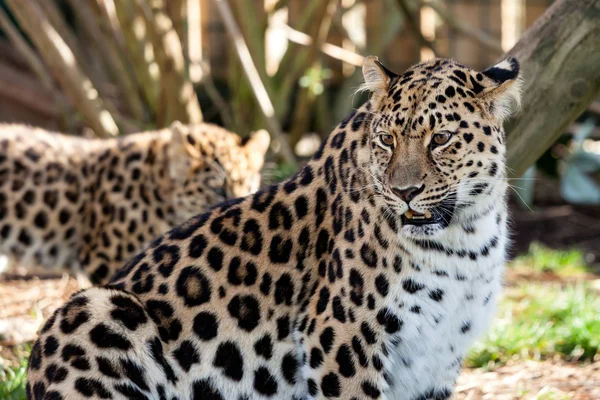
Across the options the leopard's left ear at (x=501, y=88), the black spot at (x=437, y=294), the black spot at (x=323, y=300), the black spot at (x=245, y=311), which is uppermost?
the leopard's left ear at (x=501, y=88)

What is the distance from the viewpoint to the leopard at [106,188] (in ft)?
25.4

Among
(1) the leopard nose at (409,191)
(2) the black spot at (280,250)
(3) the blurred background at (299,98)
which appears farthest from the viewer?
(3) the blurred background at (299,98)

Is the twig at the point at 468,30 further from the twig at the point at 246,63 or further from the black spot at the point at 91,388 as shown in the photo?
the black spot at the point at 91,388

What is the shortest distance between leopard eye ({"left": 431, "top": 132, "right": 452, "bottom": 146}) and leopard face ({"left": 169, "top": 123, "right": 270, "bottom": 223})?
3.27 m

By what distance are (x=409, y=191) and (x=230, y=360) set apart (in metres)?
1.40

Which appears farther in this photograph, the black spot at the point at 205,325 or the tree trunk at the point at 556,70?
the tree trunk at the point at 556,70

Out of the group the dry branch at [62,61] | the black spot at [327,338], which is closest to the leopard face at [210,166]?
the dry branch at [62,61]

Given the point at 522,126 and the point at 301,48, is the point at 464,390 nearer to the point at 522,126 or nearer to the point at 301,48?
the point at 522,126

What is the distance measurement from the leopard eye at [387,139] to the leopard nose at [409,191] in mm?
279

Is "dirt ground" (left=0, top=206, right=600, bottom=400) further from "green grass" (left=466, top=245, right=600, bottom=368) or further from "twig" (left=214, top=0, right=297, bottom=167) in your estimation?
"twig" (left=214, top=0, right=297, bottom=167)

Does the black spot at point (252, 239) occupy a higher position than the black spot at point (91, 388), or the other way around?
the black spot at point (252, 239)

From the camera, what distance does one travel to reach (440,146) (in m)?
4.52

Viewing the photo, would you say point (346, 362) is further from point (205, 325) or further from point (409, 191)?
point (409, 191)

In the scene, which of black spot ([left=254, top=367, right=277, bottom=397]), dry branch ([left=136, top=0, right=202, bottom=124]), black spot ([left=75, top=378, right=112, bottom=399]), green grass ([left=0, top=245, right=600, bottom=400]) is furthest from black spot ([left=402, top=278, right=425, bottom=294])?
dry branch ([left=136, top=0, right=202, bottom=124])
